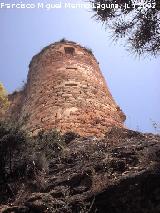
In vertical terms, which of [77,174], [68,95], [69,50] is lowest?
[77,174]

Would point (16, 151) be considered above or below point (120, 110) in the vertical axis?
below

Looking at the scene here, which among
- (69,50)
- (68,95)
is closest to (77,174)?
(68,95)

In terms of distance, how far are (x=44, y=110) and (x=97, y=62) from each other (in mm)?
5016

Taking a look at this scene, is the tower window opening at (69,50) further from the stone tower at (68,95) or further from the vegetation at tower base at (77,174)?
the vegetation at tower base at (77,174)

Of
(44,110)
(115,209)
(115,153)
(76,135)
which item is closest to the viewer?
(115,209)

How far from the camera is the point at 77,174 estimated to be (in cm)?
621

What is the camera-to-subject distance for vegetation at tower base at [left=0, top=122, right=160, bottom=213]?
17.8 feet

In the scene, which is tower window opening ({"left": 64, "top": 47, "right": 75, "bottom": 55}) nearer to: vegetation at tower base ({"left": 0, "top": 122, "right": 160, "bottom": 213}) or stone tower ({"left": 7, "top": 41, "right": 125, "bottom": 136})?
stone tower ({"left": 7, "top": 41, "right": 125, "bottom": 136})

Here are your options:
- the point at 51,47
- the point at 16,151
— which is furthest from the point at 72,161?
the point at 51,47

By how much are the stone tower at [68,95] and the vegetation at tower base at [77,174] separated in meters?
1.31

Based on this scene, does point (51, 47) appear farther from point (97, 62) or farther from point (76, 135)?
point (76, 135)

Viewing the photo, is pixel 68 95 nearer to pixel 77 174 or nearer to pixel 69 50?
pixel 69 50

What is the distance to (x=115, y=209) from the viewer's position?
537 centimetres

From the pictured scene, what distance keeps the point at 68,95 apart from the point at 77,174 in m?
5.17
